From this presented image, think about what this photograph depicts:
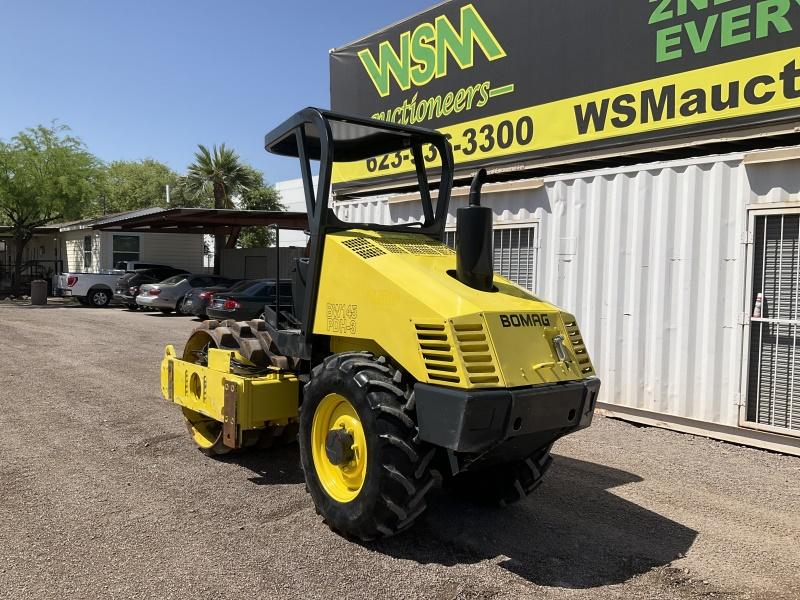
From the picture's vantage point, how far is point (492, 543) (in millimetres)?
4371

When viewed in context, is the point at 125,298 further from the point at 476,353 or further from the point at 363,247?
the point at 476,353

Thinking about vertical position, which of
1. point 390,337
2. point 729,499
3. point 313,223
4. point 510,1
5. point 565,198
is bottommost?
point 729,499

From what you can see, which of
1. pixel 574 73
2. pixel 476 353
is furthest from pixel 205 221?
pixel 476 353

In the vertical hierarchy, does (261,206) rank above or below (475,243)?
above

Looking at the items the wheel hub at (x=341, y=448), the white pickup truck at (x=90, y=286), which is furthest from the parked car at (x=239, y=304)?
the wheel hub at (x=341, y=448)

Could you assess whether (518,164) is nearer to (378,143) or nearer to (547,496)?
(378,143)

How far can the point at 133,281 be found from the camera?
23812mm

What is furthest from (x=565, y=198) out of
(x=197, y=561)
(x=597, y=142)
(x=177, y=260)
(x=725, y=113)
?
(x=177, y=260)

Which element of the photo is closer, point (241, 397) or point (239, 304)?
point (241, 397)

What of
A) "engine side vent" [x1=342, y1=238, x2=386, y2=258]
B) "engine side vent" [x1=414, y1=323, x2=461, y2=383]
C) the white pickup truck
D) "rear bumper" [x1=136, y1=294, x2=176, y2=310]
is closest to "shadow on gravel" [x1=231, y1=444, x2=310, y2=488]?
"engine side vent" [x1=342, y1=238, x2=386, y2=258]

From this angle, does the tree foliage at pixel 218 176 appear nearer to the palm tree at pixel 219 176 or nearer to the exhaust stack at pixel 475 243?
the palm tree at pixel 219 176

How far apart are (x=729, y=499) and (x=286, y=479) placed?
11.7 ft

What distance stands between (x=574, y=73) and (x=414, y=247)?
5.24 m

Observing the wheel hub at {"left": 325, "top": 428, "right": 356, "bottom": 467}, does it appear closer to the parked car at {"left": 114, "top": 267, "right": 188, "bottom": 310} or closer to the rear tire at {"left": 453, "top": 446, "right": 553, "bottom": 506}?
the rear tire at {"left": 453, "top": 446, "right": 553, "bottom": 506}
